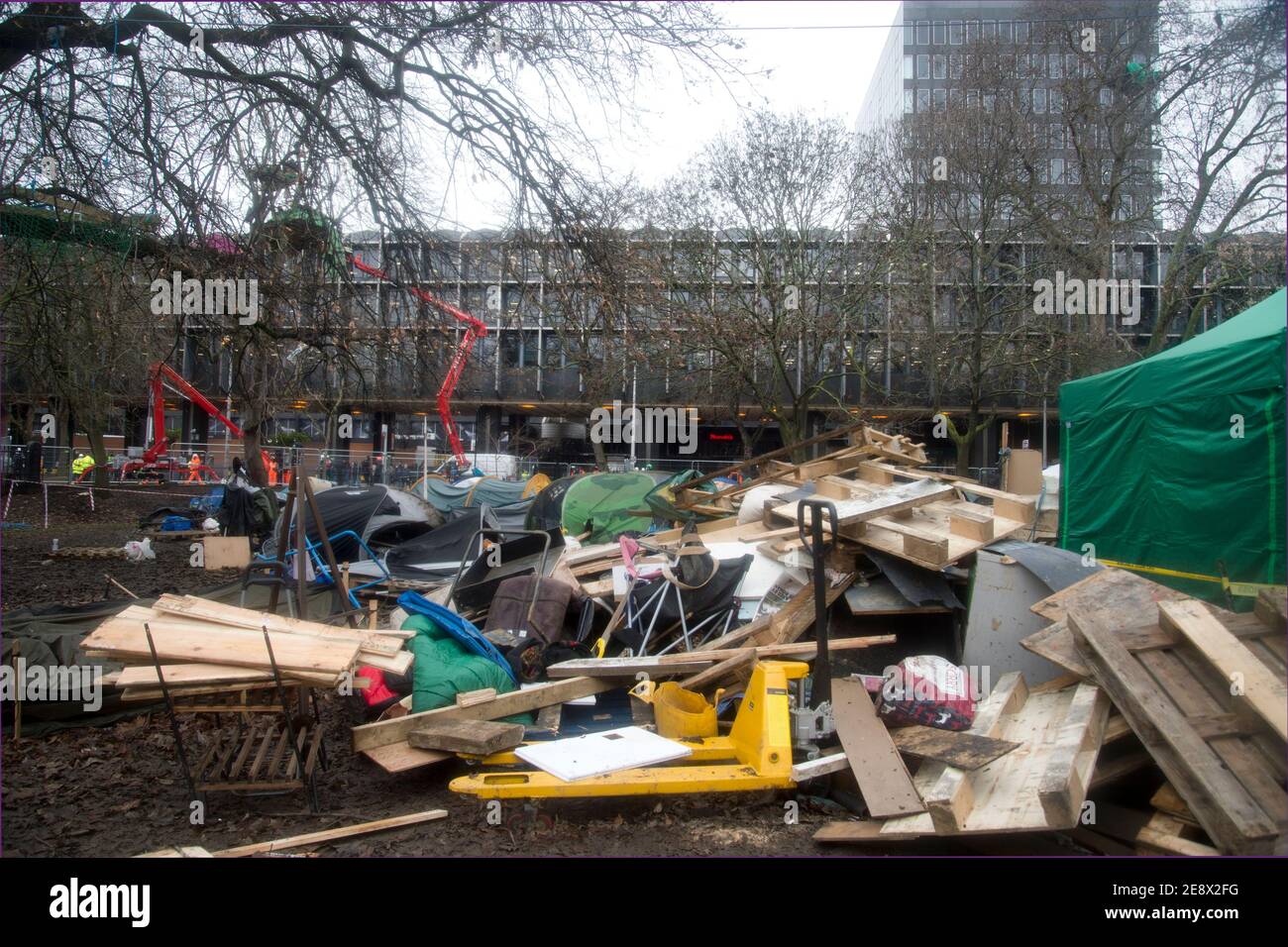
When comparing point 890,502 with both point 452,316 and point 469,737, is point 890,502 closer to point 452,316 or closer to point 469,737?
point 469,737

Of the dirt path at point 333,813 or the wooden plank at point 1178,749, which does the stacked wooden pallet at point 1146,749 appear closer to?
the wooden plank at point 1178,749

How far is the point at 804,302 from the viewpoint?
18781 mm

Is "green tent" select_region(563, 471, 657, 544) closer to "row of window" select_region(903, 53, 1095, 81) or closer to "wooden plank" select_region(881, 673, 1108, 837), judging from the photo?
"wooden plank" select_region(881, 673, 1108, 837)

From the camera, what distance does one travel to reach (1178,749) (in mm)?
3080

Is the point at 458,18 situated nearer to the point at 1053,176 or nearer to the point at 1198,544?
the point at 1198,544

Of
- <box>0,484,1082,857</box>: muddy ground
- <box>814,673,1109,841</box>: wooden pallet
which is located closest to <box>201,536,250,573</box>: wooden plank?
<box>0,484,1082,857</box>: muddy ground


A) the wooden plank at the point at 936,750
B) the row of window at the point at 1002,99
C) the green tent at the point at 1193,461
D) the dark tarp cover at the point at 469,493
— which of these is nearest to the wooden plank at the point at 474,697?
the wooden plank at the point at 936,750

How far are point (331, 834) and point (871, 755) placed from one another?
8.51ft

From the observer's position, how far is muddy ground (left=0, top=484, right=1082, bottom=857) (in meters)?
3.48

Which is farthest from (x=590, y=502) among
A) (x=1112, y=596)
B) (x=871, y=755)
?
(x=871, y=755)

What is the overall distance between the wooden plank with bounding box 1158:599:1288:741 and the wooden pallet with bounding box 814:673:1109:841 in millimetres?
492

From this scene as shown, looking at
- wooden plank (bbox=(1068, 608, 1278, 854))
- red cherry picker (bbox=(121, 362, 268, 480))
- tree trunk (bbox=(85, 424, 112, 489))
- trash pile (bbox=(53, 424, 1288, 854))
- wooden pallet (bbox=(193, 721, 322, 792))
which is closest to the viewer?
wooden plank (bbox=(1068, 608, 1278, 854))
